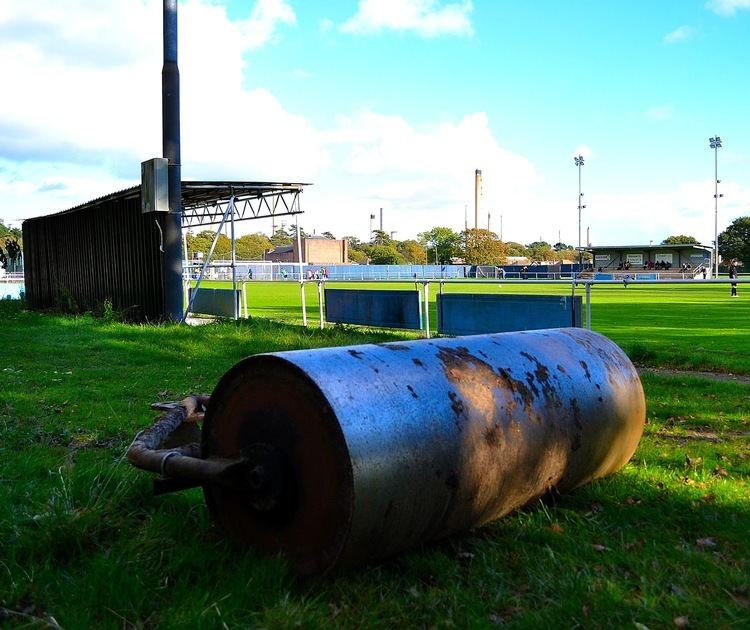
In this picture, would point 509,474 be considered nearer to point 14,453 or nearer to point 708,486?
point 708,486

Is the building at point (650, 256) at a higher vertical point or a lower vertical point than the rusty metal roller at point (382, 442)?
higher

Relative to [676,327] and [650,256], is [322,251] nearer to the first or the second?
[650,256]

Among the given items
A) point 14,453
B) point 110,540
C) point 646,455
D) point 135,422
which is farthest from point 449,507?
point 135,422

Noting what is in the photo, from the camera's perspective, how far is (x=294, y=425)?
3.25 metres

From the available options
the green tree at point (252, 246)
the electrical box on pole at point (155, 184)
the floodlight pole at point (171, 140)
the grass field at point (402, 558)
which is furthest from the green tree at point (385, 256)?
the grass field at point (402, 558)

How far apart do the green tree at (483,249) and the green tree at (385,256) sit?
56.0 feet

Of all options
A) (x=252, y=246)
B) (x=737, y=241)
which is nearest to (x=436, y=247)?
(x=252, y=246)

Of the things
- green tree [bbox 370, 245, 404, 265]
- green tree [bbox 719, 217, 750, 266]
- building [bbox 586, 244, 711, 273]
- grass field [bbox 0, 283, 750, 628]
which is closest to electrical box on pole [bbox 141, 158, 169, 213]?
grass field [bbox 0, 283, 750, 628]

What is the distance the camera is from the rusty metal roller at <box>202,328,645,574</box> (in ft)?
10.1

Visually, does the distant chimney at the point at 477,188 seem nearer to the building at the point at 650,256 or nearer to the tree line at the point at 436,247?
the tree line at the point at 436,247

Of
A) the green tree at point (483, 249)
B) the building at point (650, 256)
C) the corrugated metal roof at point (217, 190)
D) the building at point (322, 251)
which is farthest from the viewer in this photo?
the building at point (322, 251)

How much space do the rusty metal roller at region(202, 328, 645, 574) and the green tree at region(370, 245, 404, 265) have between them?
394ft

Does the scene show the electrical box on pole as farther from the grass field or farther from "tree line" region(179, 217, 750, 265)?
"tree line" region(179, 217, 750, 265)

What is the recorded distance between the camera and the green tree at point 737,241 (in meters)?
102
